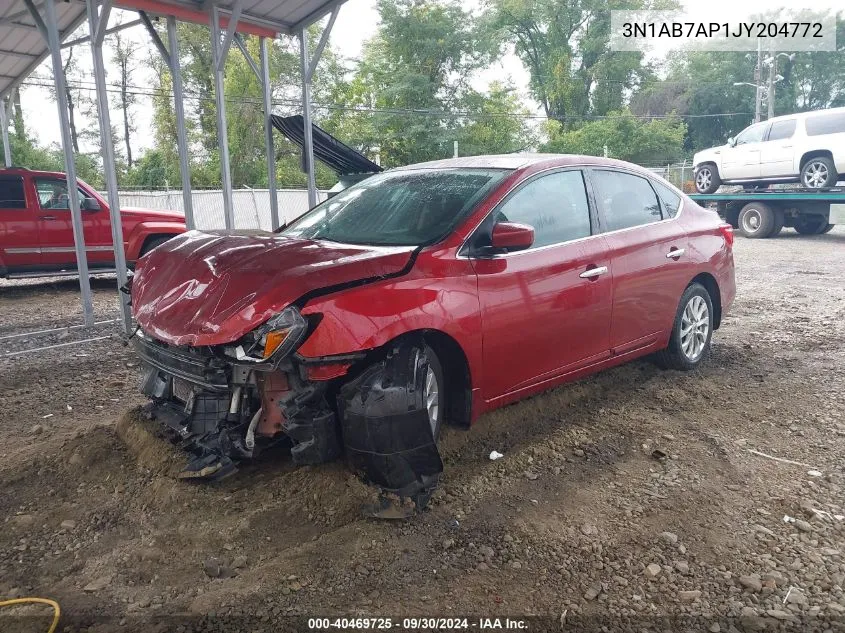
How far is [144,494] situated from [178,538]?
488mm

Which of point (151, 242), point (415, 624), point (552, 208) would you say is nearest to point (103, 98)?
point (151, 242)

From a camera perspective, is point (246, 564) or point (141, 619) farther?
point (246, 564)

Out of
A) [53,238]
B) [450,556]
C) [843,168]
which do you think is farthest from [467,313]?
[843,168]

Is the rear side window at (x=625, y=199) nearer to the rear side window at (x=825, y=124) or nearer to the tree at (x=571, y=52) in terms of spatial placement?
the rear side window at (x=825, y=124)

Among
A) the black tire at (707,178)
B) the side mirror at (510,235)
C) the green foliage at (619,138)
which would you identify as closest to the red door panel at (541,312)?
the side mirror at (510,235)

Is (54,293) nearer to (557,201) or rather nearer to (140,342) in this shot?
(140,342)

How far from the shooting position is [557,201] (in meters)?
4.16

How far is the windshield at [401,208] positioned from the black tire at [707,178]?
1431 cm

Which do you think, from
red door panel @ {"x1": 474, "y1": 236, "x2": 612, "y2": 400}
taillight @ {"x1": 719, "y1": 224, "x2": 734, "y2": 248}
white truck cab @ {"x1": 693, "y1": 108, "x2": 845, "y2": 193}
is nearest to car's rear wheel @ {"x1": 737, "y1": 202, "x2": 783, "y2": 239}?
white truck cab @ {"x1": 693, "y1": 108, "x2": 845, "y2": 193}

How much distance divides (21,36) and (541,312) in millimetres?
9688

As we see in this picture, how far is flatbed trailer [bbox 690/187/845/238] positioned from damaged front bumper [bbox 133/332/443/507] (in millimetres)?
14145

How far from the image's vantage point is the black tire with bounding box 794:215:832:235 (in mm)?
15859

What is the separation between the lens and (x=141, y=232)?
9.83m

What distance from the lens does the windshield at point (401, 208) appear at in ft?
12.3
